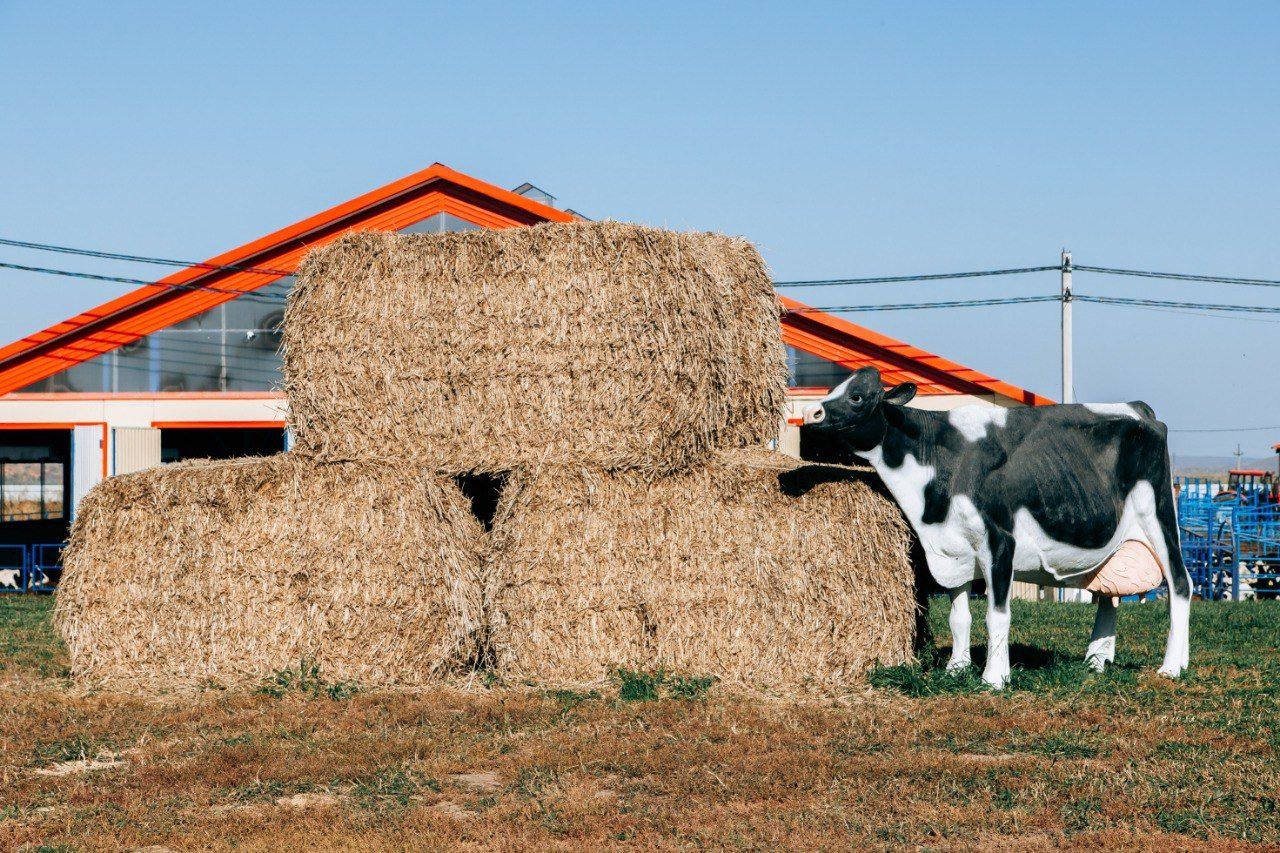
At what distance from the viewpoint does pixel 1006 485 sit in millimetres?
9789

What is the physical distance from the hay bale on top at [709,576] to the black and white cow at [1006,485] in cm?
38

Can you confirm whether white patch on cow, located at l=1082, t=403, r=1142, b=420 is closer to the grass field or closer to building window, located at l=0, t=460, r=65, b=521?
the grass field

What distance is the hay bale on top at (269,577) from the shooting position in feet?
33.5

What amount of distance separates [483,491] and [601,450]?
178cm

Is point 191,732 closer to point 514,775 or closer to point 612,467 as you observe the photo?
point 514,775

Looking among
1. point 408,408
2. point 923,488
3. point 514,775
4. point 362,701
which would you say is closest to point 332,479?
point 408,408

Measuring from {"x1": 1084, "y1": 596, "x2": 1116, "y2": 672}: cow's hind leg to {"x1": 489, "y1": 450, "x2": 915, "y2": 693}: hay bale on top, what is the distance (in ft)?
5.71

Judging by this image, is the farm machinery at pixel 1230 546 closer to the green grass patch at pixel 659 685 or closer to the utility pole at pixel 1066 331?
the utility pole at pixel 1066 331

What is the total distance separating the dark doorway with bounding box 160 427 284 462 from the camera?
28.5 metres

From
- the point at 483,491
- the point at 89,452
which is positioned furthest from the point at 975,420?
the point at 89,452

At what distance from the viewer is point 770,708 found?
30.0 feet

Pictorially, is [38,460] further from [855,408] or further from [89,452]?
[855,408]

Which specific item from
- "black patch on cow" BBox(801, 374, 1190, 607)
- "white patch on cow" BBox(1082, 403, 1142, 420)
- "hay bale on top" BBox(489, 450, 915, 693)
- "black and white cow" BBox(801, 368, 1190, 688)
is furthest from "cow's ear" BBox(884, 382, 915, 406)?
"white patch on cow" BBox(1082, 403, 1142, 420)

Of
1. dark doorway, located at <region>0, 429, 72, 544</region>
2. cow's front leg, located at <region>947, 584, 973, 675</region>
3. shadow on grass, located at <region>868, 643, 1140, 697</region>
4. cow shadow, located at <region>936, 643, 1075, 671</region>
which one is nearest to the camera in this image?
shadow on grass, located at <region>868, 643, 1140, 697</region>
